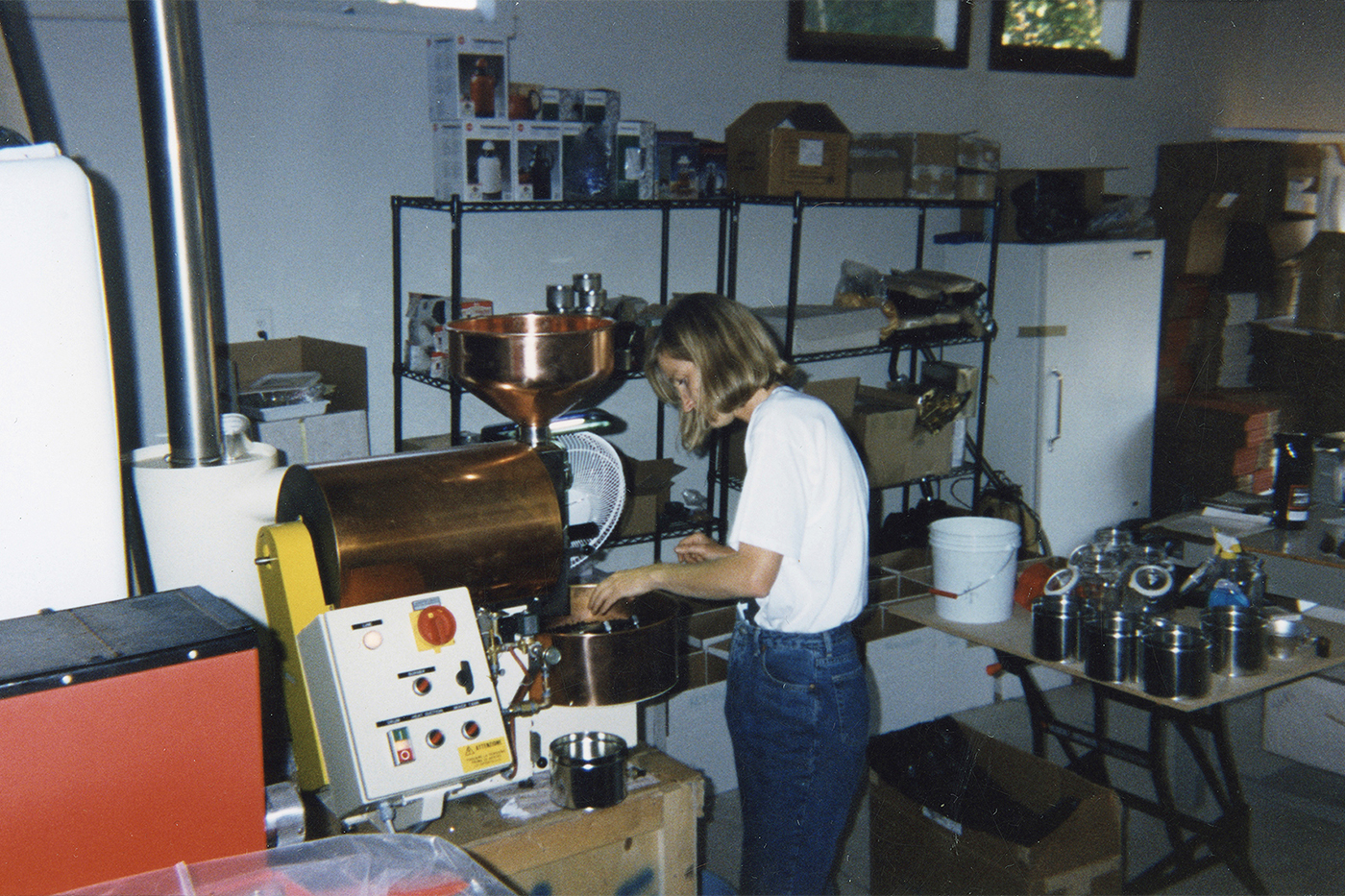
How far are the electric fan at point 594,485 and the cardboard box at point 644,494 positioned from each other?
4.25 ft

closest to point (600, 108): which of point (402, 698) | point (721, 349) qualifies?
point (721, 349)

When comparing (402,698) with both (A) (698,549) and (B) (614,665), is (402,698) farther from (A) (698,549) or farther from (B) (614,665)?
(A) (698,549)

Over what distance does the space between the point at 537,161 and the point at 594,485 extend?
1.42m

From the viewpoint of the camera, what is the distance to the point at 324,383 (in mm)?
2895

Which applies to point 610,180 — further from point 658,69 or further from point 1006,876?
point 1006,876

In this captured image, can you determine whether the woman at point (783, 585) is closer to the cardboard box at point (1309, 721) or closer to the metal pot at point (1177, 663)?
the metal pot at point (1177, 663)

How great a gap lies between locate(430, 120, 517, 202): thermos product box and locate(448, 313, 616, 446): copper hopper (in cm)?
122

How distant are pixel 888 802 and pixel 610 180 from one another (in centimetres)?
179

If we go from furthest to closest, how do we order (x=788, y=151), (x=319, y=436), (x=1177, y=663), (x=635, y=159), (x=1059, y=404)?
(x=1059, y=404) < (x=788, y=151) < (x=635, y=159) < (x=319, y=436) < (x=1177, y=663)

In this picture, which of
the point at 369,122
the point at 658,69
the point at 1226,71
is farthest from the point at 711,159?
the point at 1226,71

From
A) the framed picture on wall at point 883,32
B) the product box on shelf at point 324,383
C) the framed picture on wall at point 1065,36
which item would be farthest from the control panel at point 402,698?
the framed picture on wall at point 1065,36

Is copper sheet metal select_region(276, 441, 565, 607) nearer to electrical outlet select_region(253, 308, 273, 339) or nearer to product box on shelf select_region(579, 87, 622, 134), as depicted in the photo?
electrical outlet select_region(253, 308, 273, 339)

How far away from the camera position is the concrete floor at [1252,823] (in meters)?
2.80

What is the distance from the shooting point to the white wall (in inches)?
101
